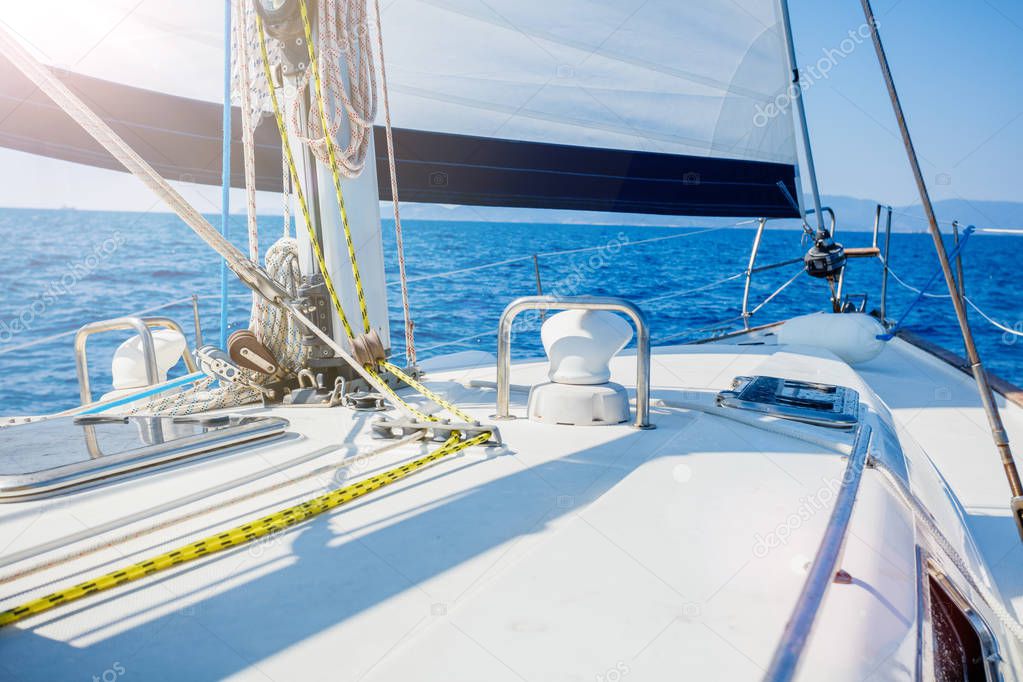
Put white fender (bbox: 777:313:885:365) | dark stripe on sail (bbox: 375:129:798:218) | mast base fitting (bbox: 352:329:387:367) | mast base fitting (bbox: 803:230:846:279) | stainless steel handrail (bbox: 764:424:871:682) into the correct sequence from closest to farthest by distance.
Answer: stainless steel handrail (bbox: 764:424:871:682), mast base fitting (bbox: 352:329:387:367), dark stripe on sail (bbox: 375:129:798:218), mast base fitting (bbox: 803:230:846:279), white fender (bbox: 777:313:885:365)

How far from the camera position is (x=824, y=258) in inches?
142

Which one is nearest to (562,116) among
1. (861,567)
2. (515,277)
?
(861,567)

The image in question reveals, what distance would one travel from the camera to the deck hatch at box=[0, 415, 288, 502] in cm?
148

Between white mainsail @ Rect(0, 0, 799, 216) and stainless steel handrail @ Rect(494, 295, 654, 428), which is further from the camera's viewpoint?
white mainsail @ Rect(0, 0, 799, 216)

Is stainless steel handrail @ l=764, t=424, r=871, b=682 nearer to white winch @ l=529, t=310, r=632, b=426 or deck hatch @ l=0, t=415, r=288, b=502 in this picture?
white winch @ l=529, t=310, r=632, b=426

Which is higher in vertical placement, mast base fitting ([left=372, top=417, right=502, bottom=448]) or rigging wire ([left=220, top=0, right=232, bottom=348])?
rigging wire ([left=220, top=0, right=232, bottom=348])

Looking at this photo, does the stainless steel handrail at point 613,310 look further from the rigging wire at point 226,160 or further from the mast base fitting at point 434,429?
the rigging wire at point 226,160

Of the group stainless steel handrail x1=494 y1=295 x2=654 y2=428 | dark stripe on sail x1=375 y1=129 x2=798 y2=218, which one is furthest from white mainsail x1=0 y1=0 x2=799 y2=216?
stainless steel handrail x1=494 y1=295 x2=654 y2=428

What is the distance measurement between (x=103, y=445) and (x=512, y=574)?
114 centimetres

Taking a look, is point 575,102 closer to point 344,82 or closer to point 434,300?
point 344,82

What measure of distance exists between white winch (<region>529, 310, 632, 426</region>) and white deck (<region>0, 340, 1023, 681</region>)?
116mm

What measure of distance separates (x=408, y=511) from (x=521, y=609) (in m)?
0.49

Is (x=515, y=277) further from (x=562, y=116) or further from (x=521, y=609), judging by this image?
(x=521, y=609)

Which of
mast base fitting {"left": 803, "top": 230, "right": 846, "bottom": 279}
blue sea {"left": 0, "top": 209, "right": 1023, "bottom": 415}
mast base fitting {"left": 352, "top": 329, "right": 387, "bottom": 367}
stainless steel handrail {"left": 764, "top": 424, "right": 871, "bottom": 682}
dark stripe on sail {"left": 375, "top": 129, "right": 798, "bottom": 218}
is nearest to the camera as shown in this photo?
stainless steel handrail {"left": 764, "top": 424, "right": 871, "bottom": 682}
